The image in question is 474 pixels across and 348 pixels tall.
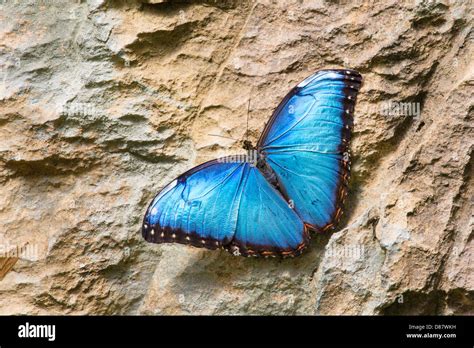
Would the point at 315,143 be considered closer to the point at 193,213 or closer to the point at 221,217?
the point at 221,217

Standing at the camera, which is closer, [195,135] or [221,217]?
[221,217]

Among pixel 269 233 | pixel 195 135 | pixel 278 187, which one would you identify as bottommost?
pixel 269 233

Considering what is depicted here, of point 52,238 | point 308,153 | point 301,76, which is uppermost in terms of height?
point 301,76

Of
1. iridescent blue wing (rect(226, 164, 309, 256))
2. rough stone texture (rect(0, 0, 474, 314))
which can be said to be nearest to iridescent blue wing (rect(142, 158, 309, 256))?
iridescent blue wing (rect(226, 164, 309, 256))

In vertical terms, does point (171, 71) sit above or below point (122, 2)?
below

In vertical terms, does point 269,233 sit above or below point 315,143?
below

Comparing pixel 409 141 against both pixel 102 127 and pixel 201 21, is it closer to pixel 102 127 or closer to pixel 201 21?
pixel 201 21

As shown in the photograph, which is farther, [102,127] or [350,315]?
[102,127]

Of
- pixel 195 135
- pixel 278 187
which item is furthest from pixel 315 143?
pixel 195 135

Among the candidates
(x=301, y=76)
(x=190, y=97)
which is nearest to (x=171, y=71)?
(x=190, y=97)
